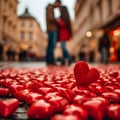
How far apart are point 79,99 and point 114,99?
25 centimetres

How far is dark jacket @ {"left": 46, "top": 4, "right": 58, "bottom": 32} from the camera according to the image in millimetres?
7586

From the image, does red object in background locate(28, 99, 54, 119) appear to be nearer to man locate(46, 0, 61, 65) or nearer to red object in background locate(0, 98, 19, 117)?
red object in background locate(0, 98, 19, 117)

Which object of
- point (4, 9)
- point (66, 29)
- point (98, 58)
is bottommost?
point (98, 58)

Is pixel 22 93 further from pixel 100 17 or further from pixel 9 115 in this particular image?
pixel 100 17

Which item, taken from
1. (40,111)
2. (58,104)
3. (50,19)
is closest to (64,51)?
(50,19)

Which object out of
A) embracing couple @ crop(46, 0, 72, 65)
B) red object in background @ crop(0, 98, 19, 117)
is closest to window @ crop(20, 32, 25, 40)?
embracing couple @ crop(46, 0, 72, 65)

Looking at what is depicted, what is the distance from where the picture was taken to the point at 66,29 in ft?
26.2

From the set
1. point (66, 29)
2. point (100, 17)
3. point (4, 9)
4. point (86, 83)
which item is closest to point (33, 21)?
point (4, 9)

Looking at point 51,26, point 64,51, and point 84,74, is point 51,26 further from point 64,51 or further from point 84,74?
point 84,74

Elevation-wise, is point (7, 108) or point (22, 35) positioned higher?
point (22, 35)

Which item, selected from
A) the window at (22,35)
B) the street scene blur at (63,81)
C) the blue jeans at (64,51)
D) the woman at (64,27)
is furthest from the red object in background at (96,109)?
the window at (22,35)

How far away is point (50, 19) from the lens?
7.71 m

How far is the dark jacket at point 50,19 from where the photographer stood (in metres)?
7.59

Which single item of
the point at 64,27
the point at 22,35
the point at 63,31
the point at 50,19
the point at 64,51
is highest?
the point at 22,35
